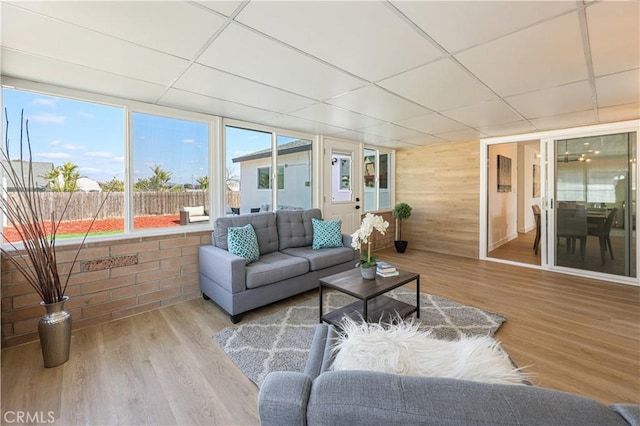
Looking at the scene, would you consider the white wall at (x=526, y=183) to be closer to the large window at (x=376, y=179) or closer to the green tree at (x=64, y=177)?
the large window at (x=376, y=179)

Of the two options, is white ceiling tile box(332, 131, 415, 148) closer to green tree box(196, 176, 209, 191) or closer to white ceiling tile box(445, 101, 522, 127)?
white ceiling tile box(445, 101, 522, 127)

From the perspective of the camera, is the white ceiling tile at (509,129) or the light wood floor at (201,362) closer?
the light wood floor at (201,362)

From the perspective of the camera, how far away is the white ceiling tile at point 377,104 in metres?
2.71

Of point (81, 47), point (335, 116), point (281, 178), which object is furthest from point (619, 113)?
point (81, 47)

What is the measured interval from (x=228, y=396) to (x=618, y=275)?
16.9 feet

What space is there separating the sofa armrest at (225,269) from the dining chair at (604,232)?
494cm

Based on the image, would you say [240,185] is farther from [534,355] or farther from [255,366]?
[534,355]

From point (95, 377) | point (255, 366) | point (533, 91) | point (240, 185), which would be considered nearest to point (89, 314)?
point (95, 377)

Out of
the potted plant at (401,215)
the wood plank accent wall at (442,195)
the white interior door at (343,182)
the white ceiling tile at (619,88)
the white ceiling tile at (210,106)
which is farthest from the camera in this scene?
the potted plant at (401,215)

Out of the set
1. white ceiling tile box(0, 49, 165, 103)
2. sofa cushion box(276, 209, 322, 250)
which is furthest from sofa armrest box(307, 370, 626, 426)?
sofa cushion box(276, 209, 322, 250)

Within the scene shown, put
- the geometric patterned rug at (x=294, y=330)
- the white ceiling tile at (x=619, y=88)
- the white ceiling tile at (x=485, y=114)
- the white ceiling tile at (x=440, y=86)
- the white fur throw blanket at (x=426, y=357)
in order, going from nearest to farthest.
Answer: the white fur throw blanket at (x=426, y=357)
the geometric patterned rug at (x=294, y=330)
the white ceiling tile at (x=440, y=86)
the white ceiling tile at (x=619, y=88)
the white ceiling tile at (x=485, y=114)

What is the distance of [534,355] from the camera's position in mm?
2137

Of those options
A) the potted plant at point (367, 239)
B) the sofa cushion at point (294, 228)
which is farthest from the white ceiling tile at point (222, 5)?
the sofa cushion at point (294, 228)

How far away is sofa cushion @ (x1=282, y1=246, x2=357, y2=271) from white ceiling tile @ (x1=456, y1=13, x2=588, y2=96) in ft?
7.73
